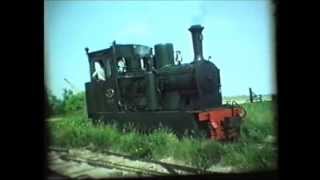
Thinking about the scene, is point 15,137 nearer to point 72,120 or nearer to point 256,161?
point 72,120

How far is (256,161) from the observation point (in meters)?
5.03

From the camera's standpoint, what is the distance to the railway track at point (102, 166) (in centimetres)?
496

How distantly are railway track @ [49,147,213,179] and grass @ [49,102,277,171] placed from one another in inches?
3.0

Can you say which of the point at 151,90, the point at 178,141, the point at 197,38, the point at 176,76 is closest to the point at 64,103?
the point at 151,90

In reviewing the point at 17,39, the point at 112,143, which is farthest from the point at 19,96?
the point at 112,143

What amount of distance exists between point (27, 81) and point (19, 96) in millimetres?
151

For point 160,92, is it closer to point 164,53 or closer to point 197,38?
point 164,53

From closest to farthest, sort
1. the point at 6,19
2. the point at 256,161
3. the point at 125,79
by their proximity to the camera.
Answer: the point at 6,19 → the point at 256,161 → the point at 125,79

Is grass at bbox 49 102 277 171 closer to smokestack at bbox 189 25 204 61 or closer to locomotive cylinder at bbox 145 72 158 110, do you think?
locomotive cylinder at bbox 145 72 158 110

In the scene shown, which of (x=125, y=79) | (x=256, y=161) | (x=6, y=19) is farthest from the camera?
(x=125, y=79)

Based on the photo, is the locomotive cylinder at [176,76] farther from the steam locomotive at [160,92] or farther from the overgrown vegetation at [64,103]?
the overgrown vegetation at [64,103]

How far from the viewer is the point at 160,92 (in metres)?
5.59

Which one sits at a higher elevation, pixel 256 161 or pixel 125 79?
pixel 125 79

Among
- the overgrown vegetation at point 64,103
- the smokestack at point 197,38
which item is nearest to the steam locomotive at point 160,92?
the smokestack at point 197,38
